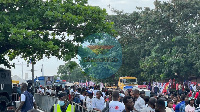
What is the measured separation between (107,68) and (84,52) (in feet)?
105

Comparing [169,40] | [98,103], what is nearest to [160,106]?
[98,103]

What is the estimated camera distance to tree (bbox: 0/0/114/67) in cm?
2344

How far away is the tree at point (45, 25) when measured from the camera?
23438 millimetres

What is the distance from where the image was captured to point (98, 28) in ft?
A: 85.1

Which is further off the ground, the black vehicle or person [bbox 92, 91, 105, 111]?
the black vehicle

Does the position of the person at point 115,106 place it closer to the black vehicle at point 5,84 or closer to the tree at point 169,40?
the black vehicle at point 5,84

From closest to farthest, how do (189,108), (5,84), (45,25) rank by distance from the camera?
(189,108), (5,84), (45,25)

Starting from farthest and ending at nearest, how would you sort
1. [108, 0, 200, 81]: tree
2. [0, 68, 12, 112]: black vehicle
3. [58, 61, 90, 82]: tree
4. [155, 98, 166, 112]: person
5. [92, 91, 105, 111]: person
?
[58, 61, 90, 82]: tree < [108, 0, 200, 81]: tree < [0, 68, 12, 112]: black vehicle < [92, 91, 105, 111]: person < [155, 98, 166, 112]: person

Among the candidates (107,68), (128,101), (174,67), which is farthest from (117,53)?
(128,101)

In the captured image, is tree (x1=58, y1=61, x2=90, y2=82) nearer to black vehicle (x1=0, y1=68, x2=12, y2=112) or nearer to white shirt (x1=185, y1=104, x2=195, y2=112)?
black vehicle (x1=0, y1=68, x2=12, y2=112)

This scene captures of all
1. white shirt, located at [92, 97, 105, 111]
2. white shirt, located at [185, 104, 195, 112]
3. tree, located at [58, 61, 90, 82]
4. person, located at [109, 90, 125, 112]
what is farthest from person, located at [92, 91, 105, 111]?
tree, located at [58, 61, 90, 82]

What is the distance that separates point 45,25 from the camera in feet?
82.1

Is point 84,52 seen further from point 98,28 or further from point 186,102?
point 186,102

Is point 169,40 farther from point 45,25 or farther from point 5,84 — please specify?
point 5,84
